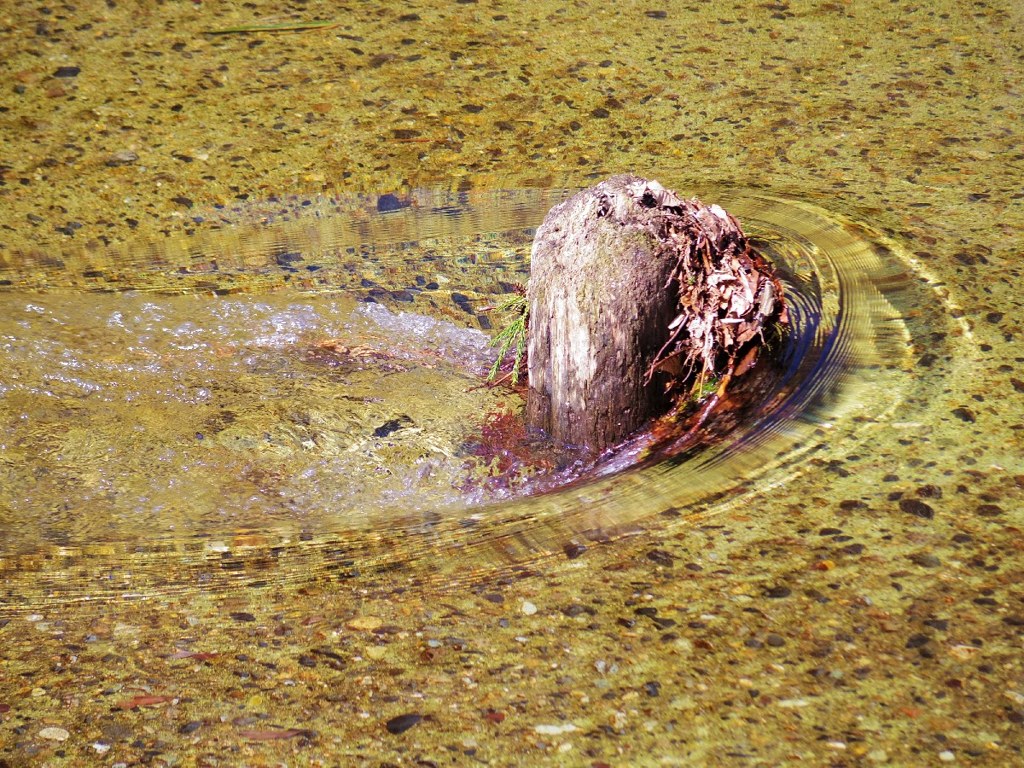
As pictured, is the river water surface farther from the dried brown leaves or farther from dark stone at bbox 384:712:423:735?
the dried brown leaves

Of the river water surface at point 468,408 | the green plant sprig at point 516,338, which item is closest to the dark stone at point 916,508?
the river water surface at point 468,408

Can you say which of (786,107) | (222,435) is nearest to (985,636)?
(222,435)

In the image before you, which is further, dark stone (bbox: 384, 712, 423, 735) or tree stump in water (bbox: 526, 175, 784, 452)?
tree stump in water (bbox: 526, 175, 784, 452)

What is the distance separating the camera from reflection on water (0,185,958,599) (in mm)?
2748

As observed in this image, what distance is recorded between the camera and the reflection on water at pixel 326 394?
2748mm

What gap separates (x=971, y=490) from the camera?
8.84ft

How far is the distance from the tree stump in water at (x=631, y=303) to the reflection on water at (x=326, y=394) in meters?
0.20

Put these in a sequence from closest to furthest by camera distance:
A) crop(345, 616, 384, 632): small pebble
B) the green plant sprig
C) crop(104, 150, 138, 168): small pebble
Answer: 1. crop(345, 616, 384, 632): small pebble
2. the green plant sprig
3. crop(104, 150, 138, 168): small pebble

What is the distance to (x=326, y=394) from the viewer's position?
3533 millimetres

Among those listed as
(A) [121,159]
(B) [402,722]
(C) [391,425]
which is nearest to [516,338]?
(C) [391,425]

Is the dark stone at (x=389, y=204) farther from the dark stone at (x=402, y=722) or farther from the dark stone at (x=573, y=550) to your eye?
the dark stone at (x=402, y=722)

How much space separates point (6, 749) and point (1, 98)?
356cm

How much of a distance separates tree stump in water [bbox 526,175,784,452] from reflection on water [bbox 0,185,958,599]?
195mm

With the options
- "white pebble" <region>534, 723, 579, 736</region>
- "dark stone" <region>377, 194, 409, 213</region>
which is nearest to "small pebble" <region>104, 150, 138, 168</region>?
"dark stone" <region>377, 194, 409, 213</region>
